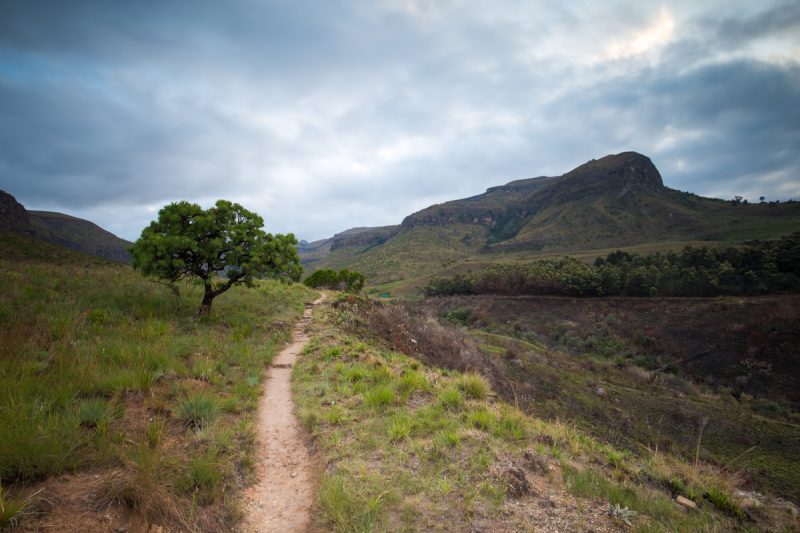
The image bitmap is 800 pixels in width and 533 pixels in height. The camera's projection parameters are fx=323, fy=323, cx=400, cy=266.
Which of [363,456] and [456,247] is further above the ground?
[456,247]

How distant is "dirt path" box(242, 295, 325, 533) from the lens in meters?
4.29

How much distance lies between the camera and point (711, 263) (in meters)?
47.6

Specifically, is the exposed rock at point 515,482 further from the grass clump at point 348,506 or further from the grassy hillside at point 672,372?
the grassy hillside at point 672,372

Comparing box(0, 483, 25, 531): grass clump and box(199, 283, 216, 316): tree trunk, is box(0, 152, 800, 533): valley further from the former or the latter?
box(199, 283, 216, 316): tree trunk

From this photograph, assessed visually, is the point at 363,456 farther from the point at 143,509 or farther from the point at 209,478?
the point at 143,509

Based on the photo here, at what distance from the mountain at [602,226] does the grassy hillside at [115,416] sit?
330ft

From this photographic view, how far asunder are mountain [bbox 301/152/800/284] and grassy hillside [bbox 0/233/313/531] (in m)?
101

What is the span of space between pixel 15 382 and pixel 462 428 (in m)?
7.18

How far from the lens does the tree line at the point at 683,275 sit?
41.7m

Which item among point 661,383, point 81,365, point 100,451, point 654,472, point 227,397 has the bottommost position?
point 661,383

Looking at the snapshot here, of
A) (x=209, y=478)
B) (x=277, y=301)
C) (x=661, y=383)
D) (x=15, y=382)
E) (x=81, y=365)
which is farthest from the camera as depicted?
(x=661, y=383)

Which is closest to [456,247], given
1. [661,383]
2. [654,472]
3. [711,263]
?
[711,263]

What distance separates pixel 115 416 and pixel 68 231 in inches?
6832

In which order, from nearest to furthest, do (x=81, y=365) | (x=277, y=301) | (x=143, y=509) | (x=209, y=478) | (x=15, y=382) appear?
(x=143, y=509) → (x=209, y=478) → (x=15, y=382) → (x=81, y=365) → (x=277, y=301)
